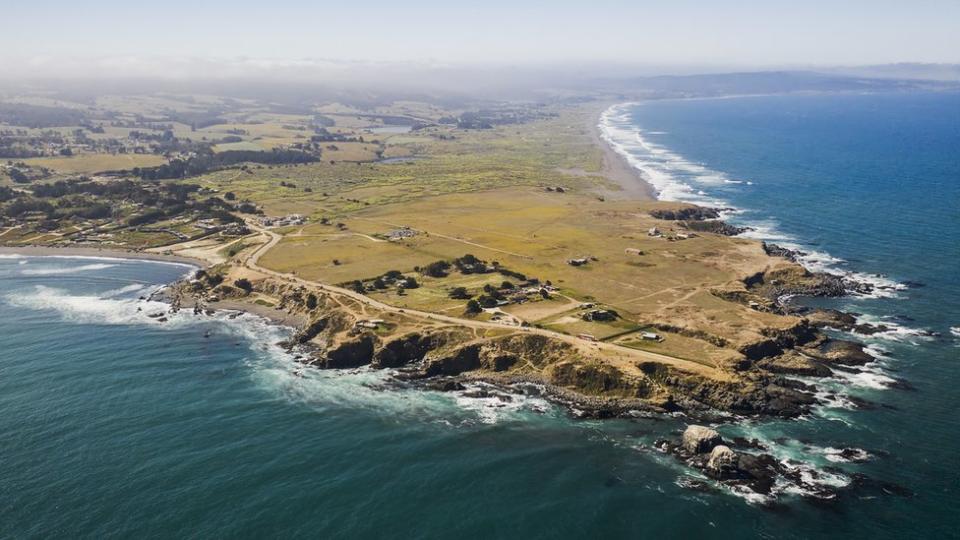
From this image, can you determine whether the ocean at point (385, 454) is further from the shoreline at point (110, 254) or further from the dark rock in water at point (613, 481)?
the shoreline at point (110, 254)

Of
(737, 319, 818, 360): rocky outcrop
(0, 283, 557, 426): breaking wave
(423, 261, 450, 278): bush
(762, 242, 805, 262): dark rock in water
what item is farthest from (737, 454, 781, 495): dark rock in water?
(762, 242, 805, 262): dark rock in water

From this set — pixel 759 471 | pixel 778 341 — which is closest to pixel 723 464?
pixel 759 471

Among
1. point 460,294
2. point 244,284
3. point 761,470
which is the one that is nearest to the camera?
point 761,470

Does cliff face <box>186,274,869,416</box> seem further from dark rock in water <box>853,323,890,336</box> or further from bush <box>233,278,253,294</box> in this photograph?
bush <box>233,278,253,294</box>

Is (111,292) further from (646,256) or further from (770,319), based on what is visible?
(770,319)

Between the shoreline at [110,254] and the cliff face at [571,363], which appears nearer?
the cliff face at [571,363]

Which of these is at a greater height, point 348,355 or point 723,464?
point 723,464

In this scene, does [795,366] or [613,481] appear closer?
[613,481]

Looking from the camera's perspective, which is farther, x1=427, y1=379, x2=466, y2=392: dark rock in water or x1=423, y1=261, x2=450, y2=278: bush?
x1=423, y1=261, x2=450, y2=278: bush

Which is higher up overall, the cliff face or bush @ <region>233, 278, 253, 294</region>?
the cliff face

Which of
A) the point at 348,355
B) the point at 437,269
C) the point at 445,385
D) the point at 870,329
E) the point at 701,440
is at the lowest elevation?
the point at 445,385

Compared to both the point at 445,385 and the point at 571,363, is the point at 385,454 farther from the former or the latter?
the point at 571,363

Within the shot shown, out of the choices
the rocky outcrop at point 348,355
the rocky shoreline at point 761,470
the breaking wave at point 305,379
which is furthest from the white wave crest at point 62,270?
the rocky shoreline at point 761,470
